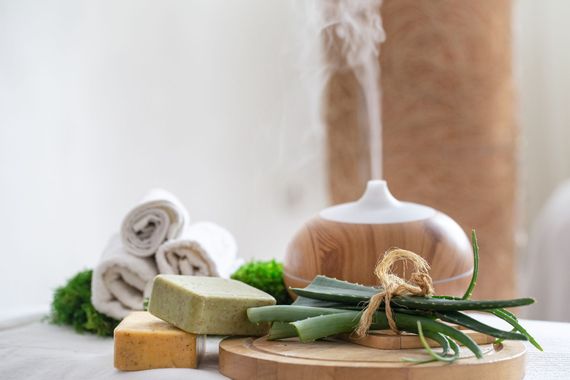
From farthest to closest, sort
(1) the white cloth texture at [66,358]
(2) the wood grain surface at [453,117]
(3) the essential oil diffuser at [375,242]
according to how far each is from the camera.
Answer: (2) the wood grain surface at [453,117] < (3) the essential oil diffuser at [375,242] < (1) the white cloth texture at [66,358]

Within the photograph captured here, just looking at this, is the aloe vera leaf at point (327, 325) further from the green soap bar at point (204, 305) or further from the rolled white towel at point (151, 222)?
the rolled white towel at point (151, 222)

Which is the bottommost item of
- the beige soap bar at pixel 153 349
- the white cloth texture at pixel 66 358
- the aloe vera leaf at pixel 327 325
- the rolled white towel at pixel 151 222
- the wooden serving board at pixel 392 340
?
the white cloth texture at pixel 66 358

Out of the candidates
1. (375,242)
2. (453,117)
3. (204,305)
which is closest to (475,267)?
(375,242)

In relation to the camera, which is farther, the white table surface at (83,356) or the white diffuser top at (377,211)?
the white diffuser top at (377,211)

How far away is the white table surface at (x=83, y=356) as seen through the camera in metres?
0.91

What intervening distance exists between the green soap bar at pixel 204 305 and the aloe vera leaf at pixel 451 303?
0.16 metres

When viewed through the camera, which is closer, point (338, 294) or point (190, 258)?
point (338, 294)

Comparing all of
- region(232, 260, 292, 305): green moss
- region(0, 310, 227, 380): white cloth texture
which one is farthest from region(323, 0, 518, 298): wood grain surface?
region(0, 310, 227, 380): white cloth texture

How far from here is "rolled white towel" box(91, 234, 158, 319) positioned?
1230 millimetres

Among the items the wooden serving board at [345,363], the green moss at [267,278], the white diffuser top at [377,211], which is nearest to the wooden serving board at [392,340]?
the wooden serving board at [345,363]

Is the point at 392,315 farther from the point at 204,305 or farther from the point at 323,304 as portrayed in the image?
the point at 204,305

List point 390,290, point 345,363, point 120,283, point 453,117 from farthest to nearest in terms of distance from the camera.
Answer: point 453,117 → point 120,283 → point 390,290 → point 345,363

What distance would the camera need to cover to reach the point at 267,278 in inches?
51.4

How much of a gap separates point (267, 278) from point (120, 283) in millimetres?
233
